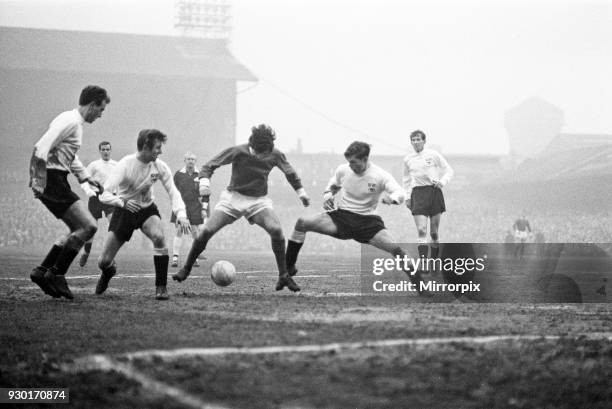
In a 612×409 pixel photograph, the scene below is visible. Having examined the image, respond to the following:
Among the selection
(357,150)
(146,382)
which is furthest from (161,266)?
(146,382)

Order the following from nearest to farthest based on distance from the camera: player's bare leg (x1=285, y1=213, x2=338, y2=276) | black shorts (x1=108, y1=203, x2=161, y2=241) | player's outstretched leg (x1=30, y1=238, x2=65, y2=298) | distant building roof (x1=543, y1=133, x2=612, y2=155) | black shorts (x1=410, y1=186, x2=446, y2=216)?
player's outstretched leg (x1=30, y1=238, x2=65, y2=298)
black shorts (x1=108, y1=203, x2=161, y2=241)
player's bare leg (x1=285, y1=213, x2=338, y2=276)
black shorts (x1=410, y1=186, x2=446, y2=216)
distant building roof (x1=543, y1=133, x2=612, y2=155)

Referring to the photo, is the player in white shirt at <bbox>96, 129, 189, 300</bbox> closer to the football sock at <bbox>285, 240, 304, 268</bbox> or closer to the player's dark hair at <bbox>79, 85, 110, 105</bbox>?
the player's dark hair at <bbox>79, 85, 110, 105</bbox>

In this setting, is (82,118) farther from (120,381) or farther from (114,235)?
(120,381)

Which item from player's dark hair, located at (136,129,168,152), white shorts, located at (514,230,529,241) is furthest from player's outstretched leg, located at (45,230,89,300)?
white shorts, located at (514,230,529,241)

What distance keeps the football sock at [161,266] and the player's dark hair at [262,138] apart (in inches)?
63.9

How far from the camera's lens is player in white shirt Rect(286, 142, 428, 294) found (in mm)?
10305

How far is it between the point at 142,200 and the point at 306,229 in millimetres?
2005

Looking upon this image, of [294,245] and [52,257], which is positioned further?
[294,245]

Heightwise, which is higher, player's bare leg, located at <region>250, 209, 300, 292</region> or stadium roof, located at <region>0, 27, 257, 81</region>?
stadium roof, located at <region>0, 27, 257, 81</region>

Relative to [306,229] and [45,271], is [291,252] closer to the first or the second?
[306,229]

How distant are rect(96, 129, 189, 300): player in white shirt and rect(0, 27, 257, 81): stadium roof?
Answer: 152ft

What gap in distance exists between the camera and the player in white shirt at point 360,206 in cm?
1030

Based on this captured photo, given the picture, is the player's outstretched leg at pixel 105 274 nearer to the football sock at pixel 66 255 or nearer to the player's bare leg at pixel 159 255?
the football sock at pixel 66 255

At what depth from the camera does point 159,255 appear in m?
9.58
